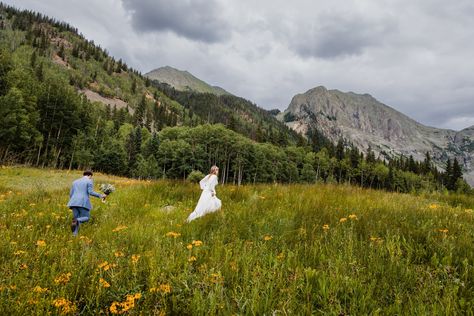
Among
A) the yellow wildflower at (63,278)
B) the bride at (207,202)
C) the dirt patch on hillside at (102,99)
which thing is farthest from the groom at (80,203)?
the dirt patch on hillside at (102,99)

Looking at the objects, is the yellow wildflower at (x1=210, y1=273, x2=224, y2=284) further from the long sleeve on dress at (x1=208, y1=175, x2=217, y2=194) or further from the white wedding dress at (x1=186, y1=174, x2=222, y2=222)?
the long sleeve on dress at (x1=208, y1=175, x2=217, y2=194)

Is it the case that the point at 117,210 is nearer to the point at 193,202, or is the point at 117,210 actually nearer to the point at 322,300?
the point at 193,202

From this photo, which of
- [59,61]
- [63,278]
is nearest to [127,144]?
[63,278]

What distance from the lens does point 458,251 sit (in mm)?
3400

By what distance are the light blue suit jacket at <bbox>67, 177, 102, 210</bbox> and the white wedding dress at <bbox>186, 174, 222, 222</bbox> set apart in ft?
8.52

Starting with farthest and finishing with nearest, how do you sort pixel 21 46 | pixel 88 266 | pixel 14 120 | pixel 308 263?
pixel 21 46
pixel 14 120
pixel 308 263
pixel 88 266

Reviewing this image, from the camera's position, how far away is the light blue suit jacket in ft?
21.6

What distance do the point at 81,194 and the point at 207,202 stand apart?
125 inches

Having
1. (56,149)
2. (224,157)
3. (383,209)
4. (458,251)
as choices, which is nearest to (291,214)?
(383,209)

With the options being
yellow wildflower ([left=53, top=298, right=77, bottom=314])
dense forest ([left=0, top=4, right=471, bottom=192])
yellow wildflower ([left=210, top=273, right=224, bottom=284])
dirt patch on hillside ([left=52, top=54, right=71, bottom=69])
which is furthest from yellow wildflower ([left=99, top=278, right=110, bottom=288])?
dirt patch on hillside ([left=52, top=54, right=71, bottom=69])

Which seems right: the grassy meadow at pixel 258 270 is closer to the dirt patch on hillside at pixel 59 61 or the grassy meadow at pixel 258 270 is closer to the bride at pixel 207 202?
the bride at pixel 207 202

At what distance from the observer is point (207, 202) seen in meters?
7.16

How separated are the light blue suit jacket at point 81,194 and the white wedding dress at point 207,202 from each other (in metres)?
2.60

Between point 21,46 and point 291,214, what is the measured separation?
222m
